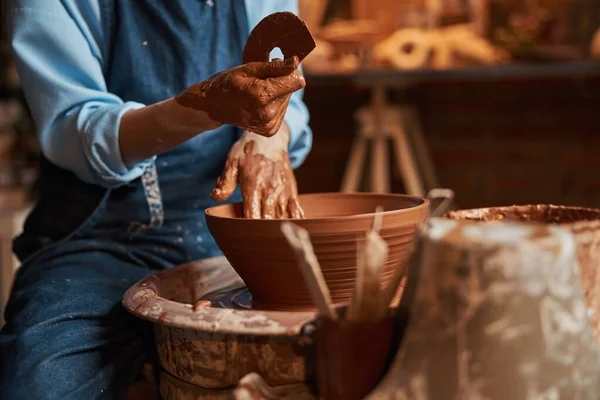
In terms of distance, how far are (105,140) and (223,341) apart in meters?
0.46

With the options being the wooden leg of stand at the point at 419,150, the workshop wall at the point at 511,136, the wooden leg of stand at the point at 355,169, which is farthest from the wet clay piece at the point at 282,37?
the workshop wall at the point at 511,136

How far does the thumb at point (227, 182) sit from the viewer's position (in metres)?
1.13

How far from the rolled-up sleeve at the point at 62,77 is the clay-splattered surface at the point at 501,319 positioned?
2.29 feet

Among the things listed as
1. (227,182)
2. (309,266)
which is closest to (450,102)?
(227,182)

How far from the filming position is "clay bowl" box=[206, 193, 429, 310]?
0.97 metres

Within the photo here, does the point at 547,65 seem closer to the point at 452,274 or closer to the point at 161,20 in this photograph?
the point at 161,20

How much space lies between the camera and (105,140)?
1187 mm

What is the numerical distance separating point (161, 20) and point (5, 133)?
2197 millimetres

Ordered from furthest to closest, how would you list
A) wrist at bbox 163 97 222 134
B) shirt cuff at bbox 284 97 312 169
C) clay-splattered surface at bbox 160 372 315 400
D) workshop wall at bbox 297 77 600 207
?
workshop wall at bbox 297 77 600 207 → shirt cuff at bbox 284 97 312 169 → wrist at bbox 163 97 222 134 → clay-splattered surface at bbox 160 372 315 400

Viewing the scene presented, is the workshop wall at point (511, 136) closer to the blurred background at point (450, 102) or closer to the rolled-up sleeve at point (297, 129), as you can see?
the blurred background at point (450, 102)

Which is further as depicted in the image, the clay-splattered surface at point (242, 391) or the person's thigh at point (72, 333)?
the person's thigh at point (72, 333)

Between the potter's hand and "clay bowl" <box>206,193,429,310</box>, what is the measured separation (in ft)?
0.36

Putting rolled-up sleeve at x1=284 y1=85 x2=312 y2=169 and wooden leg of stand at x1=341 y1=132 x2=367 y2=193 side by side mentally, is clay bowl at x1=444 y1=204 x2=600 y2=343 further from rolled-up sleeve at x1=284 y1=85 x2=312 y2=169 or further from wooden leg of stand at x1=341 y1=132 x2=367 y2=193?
wooden leg of stand at x1=341 y1=132 x2=367 y2=193

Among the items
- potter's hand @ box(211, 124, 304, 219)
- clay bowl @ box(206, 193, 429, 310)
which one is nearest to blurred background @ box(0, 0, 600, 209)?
potter's hand @ box(211, 124, 304, 219)
